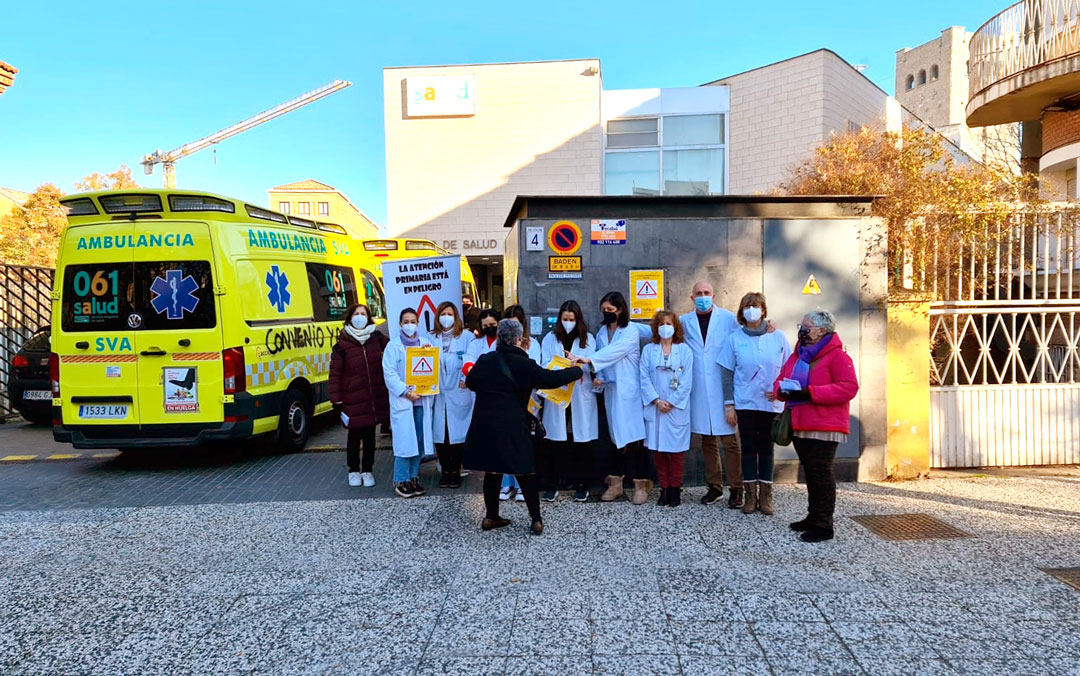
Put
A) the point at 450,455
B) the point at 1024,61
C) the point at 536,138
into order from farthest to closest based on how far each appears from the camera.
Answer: the point at 536,138, the point at 1024,61, the point at 450,455

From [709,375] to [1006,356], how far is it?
351 cm

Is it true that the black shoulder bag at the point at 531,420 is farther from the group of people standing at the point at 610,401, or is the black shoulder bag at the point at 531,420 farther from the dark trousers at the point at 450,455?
the dark trousers at the point at 450,455

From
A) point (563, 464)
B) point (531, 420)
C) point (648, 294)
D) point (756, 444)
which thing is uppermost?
point (648, 294)

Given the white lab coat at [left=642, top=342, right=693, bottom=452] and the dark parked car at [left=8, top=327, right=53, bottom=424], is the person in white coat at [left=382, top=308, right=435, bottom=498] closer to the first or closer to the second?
the white lab coat at [left=642, top=342, right=693, bottom=452]

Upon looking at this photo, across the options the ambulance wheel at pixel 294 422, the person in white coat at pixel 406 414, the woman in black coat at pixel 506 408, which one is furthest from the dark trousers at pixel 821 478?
the ambulance wheel at pixel 294 422

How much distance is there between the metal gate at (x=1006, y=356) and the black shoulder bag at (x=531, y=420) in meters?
3.94

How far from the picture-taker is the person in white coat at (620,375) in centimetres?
552

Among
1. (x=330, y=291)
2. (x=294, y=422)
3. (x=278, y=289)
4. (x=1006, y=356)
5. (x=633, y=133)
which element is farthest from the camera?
(x=633, y=133)

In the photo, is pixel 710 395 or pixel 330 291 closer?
pixel 710 395

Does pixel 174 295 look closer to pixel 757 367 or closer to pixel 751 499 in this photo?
pixel 757 367

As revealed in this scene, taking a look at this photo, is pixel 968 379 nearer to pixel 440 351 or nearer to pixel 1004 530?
pixel 1004 530

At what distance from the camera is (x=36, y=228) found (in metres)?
22.9

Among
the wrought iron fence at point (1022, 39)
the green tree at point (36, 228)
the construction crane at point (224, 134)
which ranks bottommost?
the green tree at point (36, 228)

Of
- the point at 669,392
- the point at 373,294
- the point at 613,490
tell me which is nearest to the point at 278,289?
the point at 373,294
